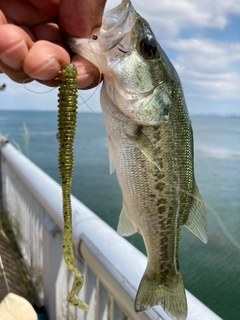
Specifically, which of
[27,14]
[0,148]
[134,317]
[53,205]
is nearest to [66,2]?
[27,14]

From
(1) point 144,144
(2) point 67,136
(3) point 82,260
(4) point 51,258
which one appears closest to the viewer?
(2) point 67,136

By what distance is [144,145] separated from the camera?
1039 millimetres

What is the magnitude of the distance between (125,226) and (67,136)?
0.49 m

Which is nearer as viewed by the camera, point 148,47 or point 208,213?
point 148,47

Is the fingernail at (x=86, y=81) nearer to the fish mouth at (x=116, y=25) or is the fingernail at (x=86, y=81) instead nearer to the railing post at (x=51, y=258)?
the fish mouth at (x=116, y=25)

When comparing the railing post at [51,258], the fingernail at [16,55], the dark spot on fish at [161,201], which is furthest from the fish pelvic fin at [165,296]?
the railing post at [51,258]

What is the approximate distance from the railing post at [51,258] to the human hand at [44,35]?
5.05 ft

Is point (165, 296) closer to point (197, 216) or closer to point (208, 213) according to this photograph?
point (197, 216)

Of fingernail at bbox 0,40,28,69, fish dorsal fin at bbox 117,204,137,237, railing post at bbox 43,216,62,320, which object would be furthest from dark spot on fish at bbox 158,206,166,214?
railing post at bbox 43,216,62,320

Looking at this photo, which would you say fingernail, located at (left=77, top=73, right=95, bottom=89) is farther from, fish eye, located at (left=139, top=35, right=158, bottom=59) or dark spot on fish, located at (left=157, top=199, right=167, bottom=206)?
dark spot on fish, located at (left=157, top=199, right=167, bottom=206)

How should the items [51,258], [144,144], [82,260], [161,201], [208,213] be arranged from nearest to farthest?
[144,144] → [161,201] → [82,260] → [51,258] → [208,213]

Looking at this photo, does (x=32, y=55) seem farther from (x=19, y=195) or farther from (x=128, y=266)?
(x=19, y=195)

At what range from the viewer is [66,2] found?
3.12 feet

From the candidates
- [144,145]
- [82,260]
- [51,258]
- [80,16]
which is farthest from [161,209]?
[51,258]
